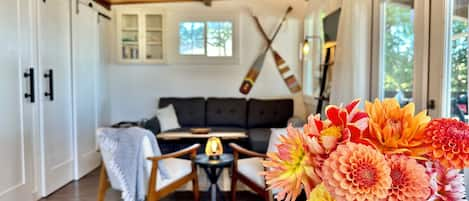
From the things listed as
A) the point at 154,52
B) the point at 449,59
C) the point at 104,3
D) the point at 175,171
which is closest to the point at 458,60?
the point at 449,59

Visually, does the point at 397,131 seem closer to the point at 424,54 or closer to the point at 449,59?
the point at 449,59

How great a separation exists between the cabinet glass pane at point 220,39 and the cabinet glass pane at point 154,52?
729mm

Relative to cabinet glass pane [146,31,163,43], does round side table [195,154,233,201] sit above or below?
below

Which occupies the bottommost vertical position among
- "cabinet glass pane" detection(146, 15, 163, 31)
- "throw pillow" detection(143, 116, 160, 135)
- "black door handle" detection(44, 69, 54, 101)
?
"throw pillow" detection(143, 116, 160, 135)

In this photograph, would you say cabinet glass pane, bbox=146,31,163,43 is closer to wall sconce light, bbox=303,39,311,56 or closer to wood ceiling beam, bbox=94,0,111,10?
wood ceiling beam, bbox=94,0,111,10

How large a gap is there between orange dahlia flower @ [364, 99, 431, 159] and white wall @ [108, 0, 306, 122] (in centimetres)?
501

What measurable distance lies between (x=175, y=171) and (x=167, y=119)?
214cm

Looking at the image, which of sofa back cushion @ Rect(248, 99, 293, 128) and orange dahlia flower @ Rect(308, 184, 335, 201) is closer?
orange dahlia flower @ Rect(308, 184, 335, 201)

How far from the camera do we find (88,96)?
15.4ft

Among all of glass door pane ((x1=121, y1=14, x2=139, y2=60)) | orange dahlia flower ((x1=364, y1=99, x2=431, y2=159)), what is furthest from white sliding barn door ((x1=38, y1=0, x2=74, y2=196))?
orange dahlia flower ((x1=364, y1=99, x2=431, y2=159))

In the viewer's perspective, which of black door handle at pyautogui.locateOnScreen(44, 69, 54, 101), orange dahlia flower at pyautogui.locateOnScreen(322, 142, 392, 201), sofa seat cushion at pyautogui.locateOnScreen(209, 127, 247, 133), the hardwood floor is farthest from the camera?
sofa seat cushion at pyautogui.locateOnScreen(209, 127, 247, 133)

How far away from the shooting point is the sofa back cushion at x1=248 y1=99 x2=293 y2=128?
17.5ft

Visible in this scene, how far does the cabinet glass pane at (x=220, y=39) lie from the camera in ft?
18.6

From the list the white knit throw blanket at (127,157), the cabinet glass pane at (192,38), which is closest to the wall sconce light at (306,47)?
the cabinet glass pane at (192,38)
